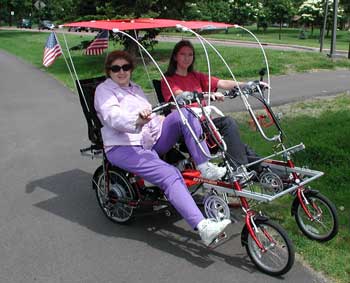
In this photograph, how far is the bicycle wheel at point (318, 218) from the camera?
4.37 m

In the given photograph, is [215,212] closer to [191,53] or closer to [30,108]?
[191,53]

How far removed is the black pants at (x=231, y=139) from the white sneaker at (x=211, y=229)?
799 mm

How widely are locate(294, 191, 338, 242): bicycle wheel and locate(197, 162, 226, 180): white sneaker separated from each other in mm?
806

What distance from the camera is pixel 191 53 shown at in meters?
5.57

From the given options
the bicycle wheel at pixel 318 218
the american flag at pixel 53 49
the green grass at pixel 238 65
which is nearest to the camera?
the bicycle wheel at pixel 318 218

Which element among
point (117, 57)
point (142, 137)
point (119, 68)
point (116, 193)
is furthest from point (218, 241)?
point (117, 57)

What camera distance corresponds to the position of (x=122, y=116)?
4.54 metres

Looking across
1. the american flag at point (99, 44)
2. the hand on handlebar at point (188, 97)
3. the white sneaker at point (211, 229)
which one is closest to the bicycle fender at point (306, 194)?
the white sneaker at point (211, 229)

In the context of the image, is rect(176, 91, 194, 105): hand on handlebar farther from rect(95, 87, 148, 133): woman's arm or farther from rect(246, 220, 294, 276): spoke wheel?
rect(246, 220, 294, 276): spoke wheel

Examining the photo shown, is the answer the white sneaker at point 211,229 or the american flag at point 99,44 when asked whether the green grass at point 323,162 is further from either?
the american flag at point 99,44

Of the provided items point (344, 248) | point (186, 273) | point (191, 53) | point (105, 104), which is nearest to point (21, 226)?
point (105, 104)

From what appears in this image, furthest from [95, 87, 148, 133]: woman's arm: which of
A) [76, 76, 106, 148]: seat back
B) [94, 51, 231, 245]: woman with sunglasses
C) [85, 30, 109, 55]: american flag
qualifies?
[85, 30, 109, 55]: american flag

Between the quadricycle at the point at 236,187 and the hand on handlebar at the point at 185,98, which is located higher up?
the hand on handlebar at the point at 185,98

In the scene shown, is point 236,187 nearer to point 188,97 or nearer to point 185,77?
point 188,97
